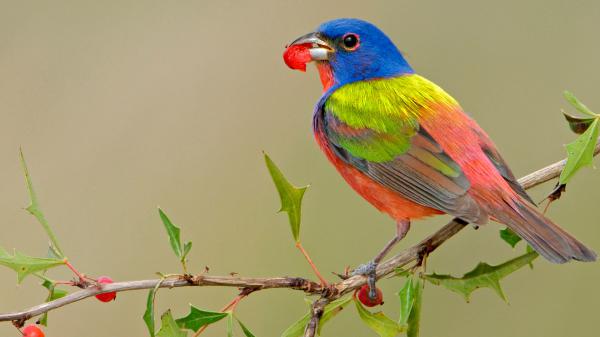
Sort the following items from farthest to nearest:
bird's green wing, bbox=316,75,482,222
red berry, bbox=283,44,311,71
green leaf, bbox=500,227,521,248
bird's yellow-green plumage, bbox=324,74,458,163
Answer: red berry, bbox=283,44,311,71 → bird's yellow-green plumage, bbox=324,74,458,163 → bird's green wing, bbox=316,75,482,222 → green leaf, bbox=500,227,521,248

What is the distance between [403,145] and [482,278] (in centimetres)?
102

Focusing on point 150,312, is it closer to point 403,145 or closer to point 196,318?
point 196,318

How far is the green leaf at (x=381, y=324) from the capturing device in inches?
131

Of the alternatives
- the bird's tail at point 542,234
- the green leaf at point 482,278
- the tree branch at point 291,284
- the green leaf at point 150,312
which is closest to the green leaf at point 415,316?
the green leaf at point 482,278

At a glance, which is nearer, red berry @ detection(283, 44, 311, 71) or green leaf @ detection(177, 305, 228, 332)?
green leaf @ detection(177, 305, 228, 332)

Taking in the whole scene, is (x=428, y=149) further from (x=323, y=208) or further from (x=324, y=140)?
(x=323, y=208)

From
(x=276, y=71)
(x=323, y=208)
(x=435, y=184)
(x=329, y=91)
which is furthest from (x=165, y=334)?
(x=276, y=71)

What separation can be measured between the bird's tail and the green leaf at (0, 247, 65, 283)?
6.28 ft

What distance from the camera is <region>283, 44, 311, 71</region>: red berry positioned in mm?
4871

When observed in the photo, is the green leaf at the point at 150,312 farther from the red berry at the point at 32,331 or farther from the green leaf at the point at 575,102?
the green leaf at the point at 575,102

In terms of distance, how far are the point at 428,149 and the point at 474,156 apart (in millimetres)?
220

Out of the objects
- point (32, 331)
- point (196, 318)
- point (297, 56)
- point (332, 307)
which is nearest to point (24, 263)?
point (32, 331)

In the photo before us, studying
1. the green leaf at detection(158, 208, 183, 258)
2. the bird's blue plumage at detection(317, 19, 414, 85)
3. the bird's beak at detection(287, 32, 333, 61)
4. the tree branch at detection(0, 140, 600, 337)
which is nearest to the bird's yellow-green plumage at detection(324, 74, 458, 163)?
the bird's blue plumage at detection(317, 19, 414, 85)

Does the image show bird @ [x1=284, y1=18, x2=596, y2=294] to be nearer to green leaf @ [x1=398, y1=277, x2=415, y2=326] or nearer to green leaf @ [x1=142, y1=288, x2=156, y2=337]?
green leaf @ [x1=398, y1=277, x2=415, y2=326]
